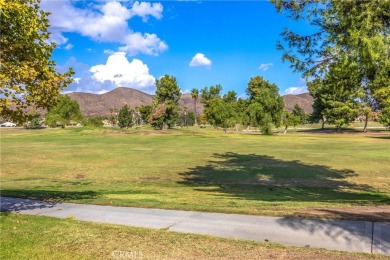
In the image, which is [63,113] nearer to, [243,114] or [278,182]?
[243,114]

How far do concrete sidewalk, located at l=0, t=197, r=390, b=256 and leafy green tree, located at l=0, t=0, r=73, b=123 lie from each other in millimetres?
3204

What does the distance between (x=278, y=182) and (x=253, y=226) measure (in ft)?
48.3

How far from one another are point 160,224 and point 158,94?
113 meters

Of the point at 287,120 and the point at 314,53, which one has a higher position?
the point at 314,53

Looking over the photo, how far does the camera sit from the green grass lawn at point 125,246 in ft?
21.3

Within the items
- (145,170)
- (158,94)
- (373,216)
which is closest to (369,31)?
(373,216)

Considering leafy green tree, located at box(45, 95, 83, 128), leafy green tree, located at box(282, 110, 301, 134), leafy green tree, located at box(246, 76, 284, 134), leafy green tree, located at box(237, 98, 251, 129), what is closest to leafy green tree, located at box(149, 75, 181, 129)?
leafy green tree, located at box(237, 98, 251, 129)

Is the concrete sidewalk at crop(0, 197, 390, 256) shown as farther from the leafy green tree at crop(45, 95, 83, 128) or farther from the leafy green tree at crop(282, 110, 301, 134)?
the leafy green tree at crop(45, 95, 83, 128)

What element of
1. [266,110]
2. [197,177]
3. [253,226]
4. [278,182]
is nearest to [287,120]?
[266,110]

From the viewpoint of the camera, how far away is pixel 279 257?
6281 millimetres

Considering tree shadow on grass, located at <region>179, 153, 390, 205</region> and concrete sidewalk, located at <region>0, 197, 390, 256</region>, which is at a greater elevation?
concrete sidewalk, located at <region>0, 197, 390, 256</region>

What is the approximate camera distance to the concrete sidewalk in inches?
278

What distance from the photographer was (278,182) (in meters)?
22.5

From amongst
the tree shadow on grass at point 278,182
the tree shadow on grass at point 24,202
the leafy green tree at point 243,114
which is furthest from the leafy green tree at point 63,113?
the tree shadow on grass at point 24,202
